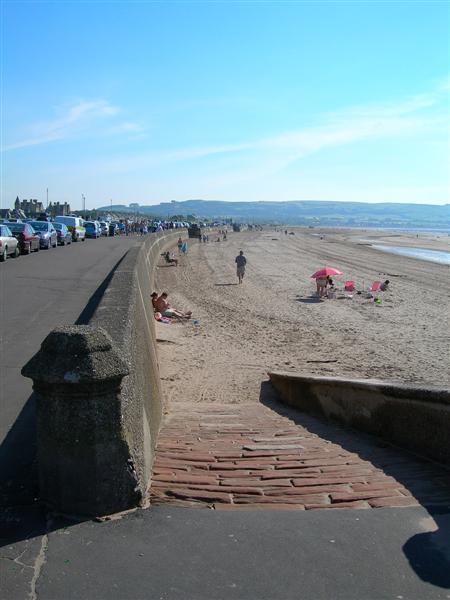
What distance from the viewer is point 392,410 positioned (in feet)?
20.6

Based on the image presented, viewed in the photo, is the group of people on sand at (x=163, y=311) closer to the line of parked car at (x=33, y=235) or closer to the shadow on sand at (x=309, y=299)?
the shadow on sand at (x=309, y=299)

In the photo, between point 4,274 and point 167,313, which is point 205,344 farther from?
point 4,274

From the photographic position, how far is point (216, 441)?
6020 millimetres

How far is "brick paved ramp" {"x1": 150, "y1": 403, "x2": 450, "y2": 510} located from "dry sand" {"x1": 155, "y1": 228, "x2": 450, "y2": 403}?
4497 millimetres

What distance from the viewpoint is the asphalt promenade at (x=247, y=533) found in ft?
10.4

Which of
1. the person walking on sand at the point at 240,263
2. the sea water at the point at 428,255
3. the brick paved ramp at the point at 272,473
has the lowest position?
the sea water at the point at 428,255

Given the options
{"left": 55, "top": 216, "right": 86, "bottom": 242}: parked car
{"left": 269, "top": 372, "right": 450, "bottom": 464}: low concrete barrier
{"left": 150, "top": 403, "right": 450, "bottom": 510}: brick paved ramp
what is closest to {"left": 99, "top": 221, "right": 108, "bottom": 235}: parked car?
{"left": 55, "top": 216, "right": 86, "bottom": 242}: parked car

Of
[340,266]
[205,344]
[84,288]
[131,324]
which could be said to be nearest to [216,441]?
[131,324]

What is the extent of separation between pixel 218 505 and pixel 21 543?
1195 mm

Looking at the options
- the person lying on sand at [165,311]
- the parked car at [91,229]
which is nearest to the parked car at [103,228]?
the parked car at [91,229]

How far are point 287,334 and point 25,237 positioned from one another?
18.1 metres

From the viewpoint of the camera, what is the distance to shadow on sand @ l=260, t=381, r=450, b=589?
11.3 ft

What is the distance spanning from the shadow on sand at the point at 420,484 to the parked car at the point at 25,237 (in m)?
25.7

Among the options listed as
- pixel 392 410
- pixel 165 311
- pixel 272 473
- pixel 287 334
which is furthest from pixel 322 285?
pixel 272 473
